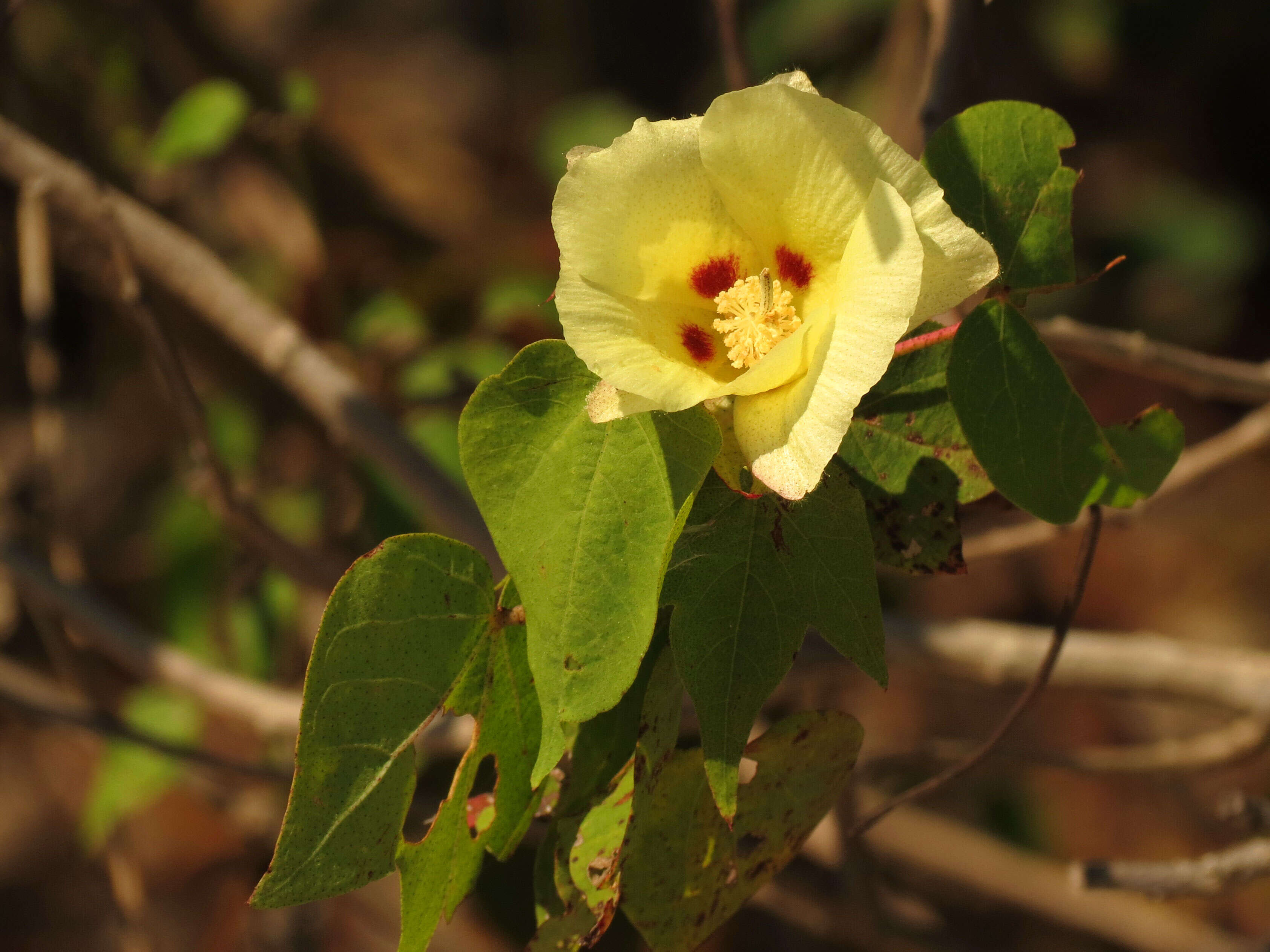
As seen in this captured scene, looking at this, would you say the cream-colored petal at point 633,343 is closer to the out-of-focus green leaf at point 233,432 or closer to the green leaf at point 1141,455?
the green leaf at point 1141,455

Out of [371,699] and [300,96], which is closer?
[371,699]

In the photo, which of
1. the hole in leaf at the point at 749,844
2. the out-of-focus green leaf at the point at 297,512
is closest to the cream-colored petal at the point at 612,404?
the hole in leaf at the point at 749,844

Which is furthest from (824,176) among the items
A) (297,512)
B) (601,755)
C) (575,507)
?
(297,512)

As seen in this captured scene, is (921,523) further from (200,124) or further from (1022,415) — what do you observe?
(200,124)

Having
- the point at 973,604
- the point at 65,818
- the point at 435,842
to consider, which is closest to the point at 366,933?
the point at 65,818

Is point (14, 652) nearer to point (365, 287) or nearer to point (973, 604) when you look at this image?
point (365, 287)
